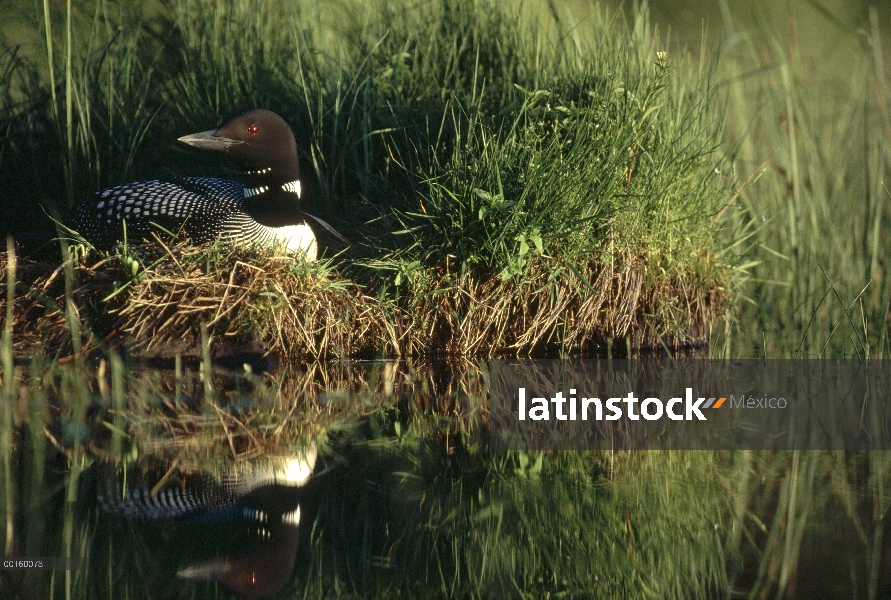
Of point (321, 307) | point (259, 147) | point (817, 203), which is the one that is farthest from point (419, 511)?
point (817, 203)

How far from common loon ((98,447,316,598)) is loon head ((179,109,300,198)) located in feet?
6.00

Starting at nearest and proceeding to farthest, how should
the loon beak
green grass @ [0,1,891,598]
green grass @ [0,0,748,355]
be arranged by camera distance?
green grass @ [0,1,891,598] < green grass @ [0,0,748,355] < the loon beak

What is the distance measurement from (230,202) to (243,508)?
208cm

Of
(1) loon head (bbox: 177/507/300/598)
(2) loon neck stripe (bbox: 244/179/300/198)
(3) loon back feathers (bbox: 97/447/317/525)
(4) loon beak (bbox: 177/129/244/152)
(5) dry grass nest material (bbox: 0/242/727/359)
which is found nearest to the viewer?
(1) loon head (bbox: 177/507/300/598)

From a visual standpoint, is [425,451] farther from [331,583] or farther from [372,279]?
[372,279]

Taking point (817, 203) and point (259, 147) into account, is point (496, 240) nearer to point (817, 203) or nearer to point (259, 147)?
point (259, 147)

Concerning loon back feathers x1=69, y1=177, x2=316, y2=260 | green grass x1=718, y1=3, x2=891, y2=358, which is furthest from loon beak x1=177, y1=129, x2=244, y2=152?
green grass x1=718, y1=3, x2=891, y2=358

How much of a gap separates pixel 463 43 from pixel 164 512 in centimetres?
297

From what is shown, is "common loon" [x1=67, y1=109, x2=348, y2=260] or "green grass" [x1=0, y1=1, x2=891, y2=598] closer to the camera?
"green grass" [x1=0, y1=1, x2=891, y2=598]

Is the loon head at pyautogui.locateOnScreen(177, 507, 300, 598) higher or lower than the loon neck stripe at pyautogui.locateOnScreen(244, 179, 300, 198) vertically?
lower

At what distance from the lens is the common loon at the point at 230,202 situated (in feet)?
11.6

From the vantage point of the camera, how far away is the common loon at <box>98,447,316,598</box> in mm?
1508

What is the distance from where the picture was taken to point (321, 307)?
10.9ft

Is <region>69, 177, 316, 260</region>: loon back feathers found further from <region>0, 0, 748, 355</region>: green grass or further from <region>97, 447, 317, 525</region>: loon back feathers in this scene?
<region>97, 447, 317, 525</region>: loon back feathers
